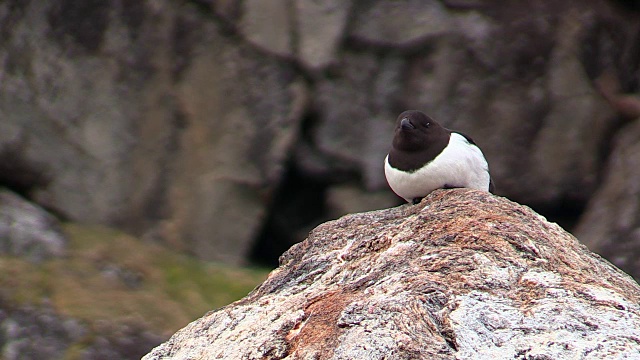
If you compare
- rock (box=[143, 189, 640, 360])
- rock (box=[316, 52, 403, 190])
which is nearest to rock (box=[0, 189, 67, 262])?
rock (box=[316, 52, 403, 190])

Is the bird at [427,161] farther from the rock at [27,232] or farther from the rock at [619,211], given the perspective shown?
the rock at [27,232]

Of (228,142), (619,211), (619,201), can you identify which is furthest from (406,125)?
(228,142)

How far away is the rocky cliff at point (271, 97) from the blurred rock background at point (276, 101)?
18 mm

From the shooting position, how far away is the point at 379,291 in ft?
14.6

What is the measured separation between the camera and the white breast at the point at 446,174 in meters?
6.69

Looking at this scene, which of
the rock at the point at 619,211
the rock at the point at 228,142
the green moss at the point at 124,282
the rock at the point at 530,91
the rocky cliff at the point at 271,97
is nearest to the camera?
the rock at the point at 619,211

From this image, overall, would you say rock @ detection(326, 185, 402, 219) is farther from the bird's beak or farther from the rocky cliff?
the bird's beak

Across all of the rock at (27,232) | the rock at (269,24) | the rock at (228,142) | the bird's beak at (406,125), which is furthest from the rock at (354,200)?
the bird's beak at (406,125)

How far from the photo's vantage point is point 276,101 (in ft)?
45.4

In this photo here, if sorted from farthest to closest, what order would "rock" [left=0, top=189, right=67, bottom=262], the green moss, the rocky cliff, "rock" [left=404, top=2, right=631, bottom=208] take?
the rocky cliff < "rock" [left=404, top=2, right=631, bottom=208] < "rock" [left=0, top=189, right=67, bottom=262] < the green moss

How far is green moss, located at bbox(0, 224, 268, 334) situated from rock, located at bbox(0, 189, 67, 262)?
149 millimetres

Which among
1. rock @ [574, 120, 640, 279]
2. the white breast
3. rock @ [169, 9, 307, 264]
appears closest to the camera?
the white breast

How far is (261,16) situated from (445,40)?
2355 mm

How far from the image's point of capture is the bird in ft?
22.0
